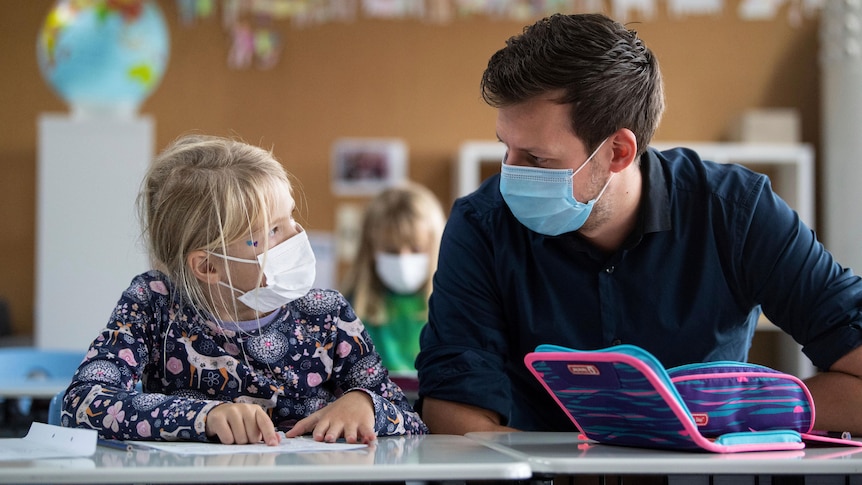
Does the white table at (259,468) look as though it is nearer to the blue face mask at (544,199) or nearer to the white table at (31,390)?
the blue face mask at (544,199)

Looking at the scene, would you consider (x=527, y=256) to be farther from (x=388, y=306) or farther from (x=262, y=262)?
(x=388, y=306)

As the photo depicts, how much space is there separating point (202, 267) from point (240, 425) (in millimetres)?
369

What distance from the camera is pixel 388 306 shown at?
11.5 ft

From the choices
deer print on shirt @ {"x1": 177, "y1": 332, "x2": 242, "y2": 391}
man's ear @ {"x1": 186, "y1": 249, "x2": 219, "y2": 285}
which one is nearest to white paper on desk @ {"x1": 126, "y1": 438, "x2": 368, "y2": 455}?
deer print on shirt @ {"x1": 177, "y1": 332, "x2": 242, "y2": 391}

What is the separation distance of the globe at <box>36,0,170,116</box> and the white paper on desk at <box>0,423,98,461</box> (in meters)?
3.35

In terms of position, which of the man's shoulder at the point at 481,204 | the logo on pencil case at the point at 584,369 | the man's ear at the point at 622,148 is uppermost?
the man's ear at the point at 622,148

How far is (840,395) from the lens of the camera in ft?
4.83

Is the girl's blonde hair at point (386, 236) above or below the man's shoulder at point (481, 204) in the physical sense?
below

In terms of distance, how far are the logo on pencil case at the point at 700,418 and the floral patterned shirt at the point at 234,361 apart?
0.43 metres

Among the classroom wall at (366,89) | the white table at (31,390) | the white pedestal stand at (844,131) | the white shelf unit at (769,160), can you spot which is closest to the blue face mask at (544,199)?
the white table at (31,390)

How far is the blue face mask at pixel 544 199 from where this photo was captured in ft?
5.35

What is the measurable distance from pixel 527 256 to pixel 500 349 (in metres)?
0.17

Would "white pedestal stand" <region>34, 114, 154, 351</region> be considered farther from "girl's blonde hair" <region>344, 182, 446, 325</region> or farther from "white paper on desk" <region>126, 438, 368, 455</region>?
"white paper on desk" <region>126, 438, 368, 455</region>

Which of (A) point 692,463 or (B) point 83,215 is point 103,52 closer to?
(B) point 83,215
